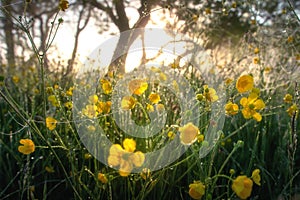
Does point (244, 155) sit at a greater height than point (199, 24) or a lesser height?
lesser

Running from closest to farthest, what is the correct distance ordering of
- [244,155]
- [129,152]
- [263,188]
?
[129,152] → [263,188] → [244,155]

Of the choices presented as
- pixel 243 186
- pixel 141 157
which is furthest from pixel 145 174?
pixel 243 186

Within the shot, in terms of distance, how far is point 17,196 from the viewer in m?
1.54

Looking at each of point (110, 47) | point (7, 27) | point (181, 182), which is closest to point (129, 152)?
point (181, 182)

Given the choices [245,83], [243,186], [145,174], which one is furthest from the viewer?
[245,83]

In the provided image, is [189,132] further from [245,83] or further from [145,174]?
[245,83]

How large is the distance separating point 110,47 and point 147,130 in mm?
1215

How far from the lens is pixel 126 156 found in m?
0.94

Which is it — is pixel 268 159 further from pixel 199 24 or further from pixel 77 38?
pixel 77 38

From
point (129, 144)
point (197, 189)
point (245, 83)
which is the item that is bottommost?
point (197, 189)

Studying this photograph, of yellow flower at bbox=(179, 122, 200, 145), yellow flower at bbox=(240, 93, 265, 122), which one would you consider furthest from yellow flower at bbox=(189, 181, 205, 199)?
yellow flower at bbox=(240, 93, 265, 122)

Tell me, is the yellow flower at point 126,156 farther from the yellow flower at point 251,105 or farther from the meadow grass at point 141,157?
the yellow flower at point 251,105

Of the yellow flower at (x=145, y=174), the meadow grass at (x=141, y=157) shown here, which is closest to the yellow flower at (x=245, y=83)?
the meadow grass at (x=141, y=157)

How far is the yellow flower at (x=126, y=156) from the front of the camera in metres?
0.94
